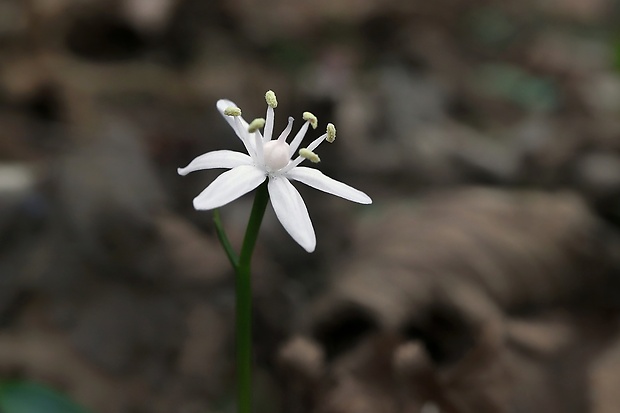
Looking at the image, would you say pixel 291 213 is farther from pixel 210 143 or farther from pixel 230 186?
pixel 210 143

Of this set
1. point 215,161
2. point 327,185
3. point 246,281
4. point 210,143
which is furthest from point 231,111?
point 210,143

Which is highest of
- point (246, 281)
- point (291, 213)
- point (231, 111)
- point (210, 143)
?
point (231, 111)

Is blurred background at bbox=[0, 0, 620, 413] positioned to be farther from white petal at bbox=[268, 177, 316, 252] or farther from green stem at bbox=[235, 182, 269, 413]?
white petal at bbox=[268, 177, 316, 252]

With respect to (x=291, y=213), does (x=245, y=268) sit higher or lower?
lower

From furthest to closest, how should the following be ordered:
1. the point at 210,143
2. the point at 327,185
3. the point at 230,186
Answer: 1. the point at 210,143
2. the point at 327,185
3. the point at 230,186

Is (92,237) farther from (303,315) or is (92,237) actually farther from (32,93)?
(32,93)

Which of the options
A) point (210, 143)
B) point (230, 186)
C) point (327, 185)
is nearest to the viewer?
point (230, 186)

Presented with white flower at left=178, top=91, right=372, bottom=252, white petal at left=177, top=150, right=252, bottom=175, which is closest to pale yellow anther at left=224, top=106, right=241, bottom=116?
white flower at left=178, top=91, right=372, bottom=252

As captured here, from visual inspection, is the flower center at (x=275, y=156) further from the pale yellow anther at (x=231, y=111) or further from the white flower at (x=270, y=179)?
the pale yellow anther at (x=231, y=111)

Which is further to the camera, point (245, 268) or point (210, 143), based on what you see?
point (210, 143)
